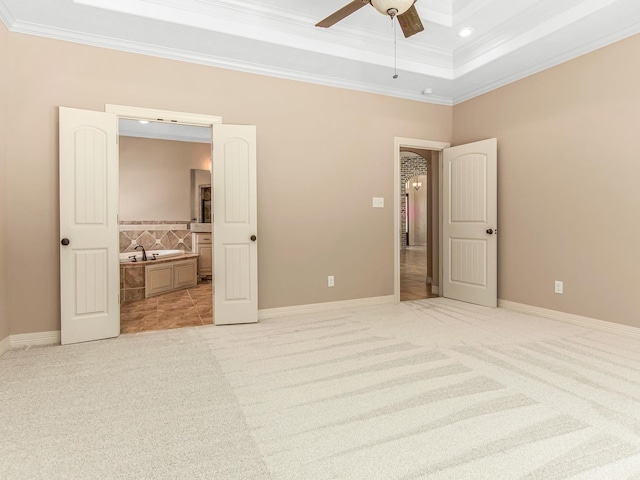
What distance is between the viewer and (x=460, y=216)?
474cm

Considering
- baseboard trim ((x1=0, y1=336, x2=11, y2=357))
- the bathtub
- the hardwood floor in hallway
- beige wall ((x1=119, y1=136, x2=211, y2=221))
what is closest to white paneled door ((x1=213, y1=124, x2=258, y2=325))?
baseboard trim ((x1=0, y1=336, x2=11, y2=357))

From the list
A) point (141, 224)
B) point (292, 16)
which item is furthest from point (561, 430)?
point (141, 224)

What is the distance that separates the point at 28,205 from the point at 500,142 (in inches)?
198

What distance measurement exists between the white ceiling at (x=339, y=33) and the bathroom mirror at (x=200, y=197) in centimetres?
401

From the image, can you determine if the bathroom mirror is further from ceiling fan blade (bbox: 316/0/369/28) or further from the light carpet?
ceiling fan blade (bbox: 316/0/369/28)

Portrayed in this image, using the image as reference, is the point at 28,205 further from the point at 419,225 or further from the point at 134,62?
the point at 419,225

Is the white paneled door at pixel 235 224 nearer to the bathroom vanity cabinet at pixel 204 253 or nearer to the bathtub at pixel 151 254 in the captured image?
the bathtub at pixel 151 254

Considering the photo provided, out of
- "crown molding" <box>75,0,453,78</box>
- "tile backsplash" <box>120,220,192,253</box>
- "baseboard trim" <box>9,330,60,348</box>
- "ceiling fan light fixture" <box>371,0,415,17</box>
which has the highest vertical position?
"crown molding" <box>75,0,453,78</box>

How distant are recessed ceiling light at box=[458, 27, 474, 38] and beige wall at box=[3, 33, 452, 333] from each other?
3.71 ft

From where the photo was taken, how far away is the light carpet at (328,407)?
1.50 meters

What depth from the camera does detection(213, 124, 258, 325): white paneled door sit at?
143 inches

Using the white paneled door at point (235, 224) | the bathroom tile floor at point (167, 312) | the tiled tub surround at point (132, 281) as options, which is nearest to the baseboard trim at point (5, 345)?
the bathroom tile floor at point (167, 312)

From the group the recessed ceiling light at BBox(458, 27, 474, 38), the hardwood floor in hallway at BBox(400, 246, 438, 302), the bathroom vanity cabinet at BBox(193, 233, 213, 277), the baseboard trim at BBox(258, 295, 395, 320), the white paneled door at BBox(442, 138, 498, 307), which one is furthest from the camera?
the bathroom vanity cabinet at BBox(193, 233, 213, 277)

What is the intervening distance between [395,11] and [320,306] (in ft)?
9.92
